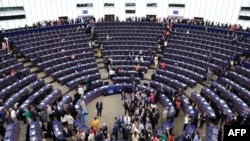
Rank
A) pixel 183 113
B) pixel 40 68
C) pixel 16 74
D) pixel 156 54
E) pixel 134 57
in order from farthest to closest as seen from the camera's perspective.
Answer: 1. pixel 156 54
2. pixel 134 57
3. pixel 40 68
4. pixel 16 74
5. pixel 183 113

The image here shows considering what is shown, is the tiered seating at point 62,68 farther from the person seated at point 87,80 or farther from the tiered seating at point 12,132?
the tiered seating at point 12,132

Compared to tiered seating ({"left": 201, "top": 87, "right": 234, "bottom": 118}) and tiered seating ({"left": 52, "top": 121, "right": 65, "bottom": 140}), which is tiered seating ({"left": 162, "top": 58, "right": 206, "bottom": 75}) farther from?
tiered seating ({"left": 52, "top": 121, "right": 65, "bottom": 140})

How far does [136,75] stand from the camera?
25500 mm

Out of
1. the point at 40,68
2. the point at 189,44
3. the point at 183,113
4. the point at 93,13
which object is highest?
the point at 93,13

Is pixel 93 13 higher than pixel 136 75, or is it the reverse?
pixel 93 13

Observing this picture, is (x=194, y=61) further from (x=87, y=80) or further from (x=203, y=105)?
(x=87, y=80)

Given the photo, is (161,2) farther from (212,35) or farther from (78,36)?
(78,36)

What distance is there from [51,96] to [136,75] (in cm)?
875

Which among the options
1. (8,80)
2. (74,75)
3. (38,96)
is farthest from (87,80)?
(8,80)

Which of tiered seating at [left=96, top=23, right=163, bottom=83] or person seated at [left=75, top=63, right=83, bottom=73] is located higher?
tiered seating at [left=96, top=23, right=163, bottom=83]

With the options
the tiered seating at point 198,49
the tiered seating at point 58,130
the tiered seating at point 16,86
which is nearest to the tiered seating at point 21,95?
→ the tiered seating at point 16,86

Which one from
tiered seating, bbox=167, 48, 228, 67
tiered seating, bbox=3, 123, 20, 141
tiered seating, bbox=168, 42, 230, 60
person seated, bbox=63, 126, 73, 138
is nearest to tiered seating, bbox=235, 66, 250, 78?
tiered seating, bbox=167, 48, 228, 67

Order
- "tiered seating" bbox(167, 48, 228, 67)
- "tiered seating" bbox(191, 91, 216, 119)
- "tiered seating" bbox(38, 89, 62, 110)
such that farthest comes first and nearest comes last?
"tiered seating" bbox(167, 48, 228, 67), "tiered seating" bbox(38, 89, 62, 110), "tiered seating" bbox(191, 91, 216, 119)

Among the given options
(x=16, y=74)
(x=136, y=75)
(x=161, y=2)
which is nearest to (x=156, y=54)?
(x=136, y=75)
